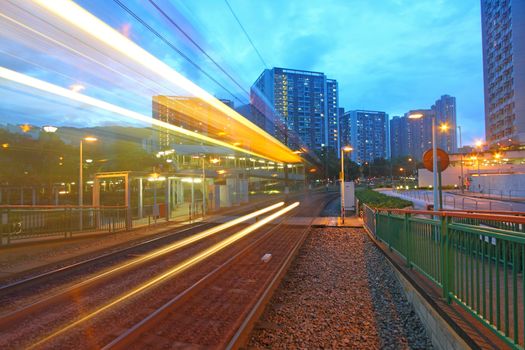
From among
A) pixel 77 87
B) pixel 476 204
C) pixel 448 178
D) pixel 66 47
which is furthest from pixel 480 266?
pixel 448 178

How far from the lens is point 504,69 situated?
90.3 meters

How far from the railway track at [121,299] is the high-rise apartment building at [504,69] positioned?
8814 centimetres

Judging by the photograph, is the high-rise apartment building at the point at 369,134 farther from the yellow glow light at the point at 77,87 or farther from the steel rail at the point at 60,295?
the steel rail at the point at 60,295

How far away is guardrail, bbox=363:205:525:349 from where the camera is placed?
11.0 ft

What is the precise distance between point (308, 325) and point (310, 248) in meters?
8.51

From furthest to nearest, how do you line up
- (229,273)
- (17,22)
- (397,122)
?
(397,122)
(17,22)
(229,273)

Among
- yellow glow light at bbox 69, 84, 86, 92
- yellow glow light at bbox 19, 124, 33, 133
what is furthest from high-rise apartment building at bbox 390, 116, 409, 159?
yellow glow light at bbox 69, 84, 86, 92

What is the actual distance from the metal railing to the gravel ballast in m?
10.8

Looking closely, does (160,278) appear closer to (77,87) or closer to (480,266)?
(480,266)

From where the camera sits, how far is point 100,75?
2045 cm

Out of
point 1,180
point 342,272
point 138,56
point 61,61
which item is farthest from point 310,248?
point 1,180

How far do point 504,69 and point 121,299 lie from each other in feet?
348

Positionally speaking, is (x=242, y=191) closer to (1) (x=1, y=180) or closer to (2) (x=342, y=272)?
(1) (x=1, y=180)

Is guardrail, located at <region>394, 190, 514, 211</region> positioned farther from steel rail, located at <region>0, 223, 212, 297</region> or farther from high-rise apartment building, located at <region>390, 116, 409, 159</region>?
high-rise apartment building, located at <region>390, 116, 409, 159</region>
